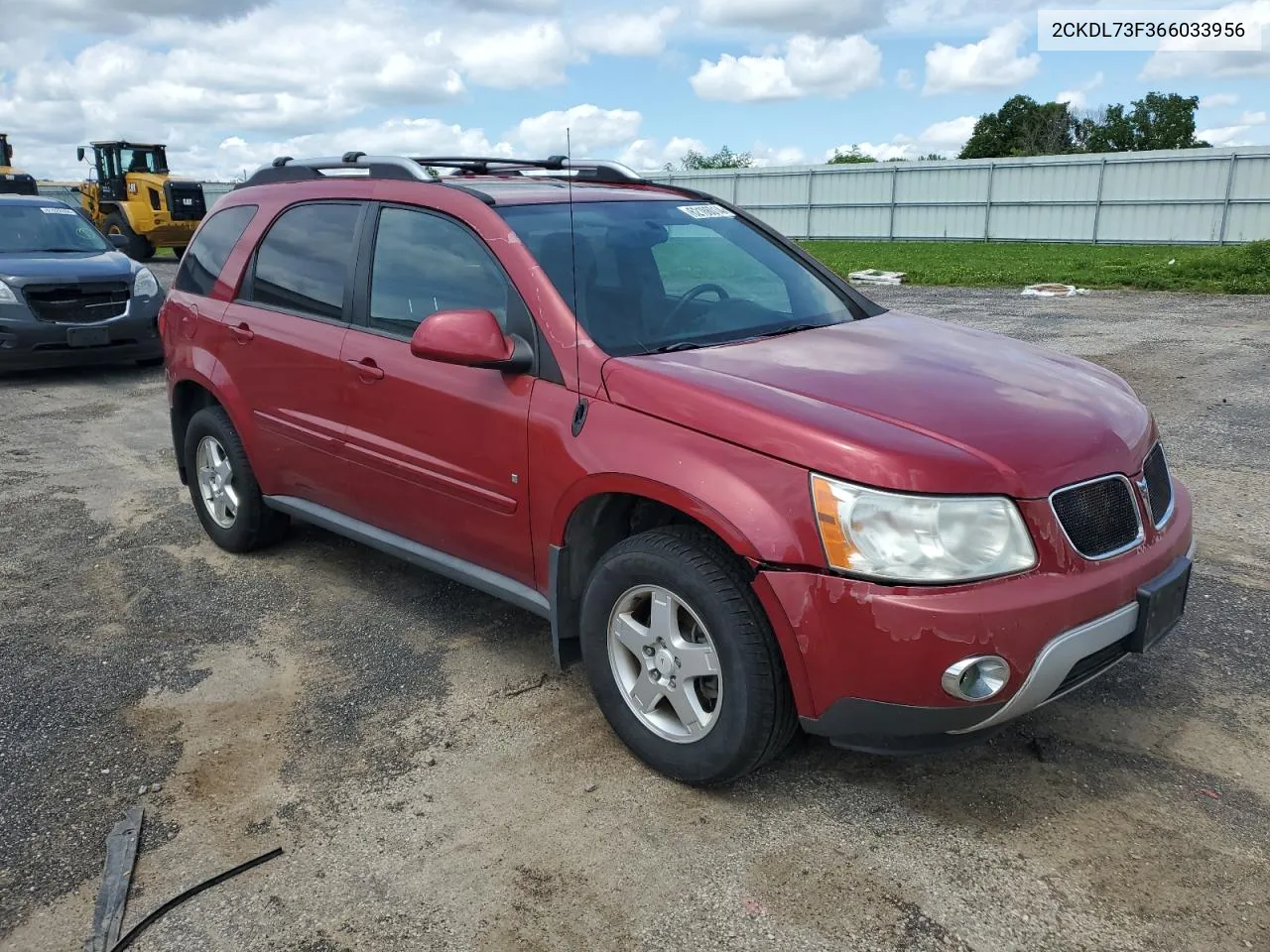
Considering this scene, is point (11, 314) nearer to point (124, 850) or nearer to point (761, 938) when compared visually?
point (124, 850)

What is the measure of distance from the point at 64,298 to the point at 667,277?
27.3ft

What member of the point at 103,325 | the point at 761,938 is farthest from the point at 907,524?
the point at 103,325

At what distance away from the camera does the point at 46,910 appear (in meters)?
2.69

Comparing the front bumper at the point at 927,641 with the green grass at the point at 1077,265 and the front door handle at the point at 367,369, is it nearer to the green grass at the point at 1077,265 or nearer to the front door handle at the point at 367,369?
the front door handle at the point at 367,369

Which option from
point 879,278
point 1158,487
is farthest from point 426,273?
point 879,278

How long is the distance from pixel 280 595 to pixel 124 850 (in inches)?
76.2

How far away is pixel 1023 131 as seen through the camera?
65125 millimetres

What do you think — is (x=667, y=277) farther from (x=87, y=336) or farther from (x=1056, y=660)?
(x=87, y=336)

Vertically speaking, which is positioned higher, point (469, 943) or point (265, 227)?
point (265, 227)

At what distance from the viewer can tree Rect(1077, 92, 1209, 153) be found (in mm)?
61969

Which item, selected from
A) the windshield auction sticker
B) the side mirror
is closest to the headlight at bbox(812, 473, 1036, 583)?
the side mirror

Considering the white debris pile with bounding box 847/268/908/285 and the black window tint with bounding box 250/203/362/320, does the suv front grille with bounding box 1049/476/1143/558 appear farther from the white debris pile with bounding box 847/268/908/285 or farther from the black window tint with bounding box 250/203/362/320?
the white debris pile with bounding box 847/268/908/285

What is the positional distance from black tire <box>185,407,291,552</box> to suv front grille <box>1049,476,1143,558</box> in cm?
360

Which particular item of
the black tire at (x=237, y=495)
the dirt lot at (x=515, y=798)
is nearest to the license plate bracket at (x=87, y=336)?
the black tire at (x=237, y=495)
